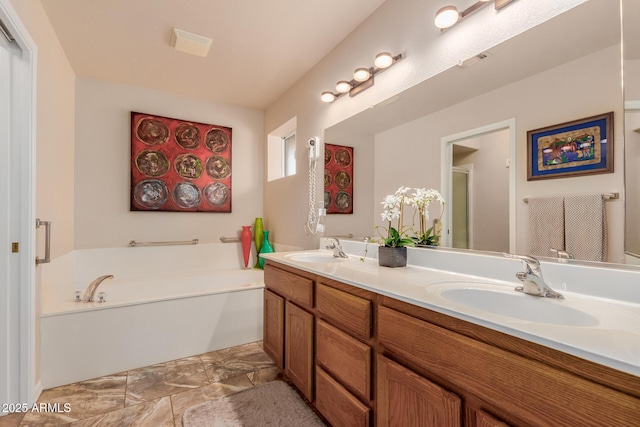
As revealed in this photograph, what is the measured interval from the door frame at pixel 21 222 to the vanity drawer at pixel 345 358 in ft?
5.51

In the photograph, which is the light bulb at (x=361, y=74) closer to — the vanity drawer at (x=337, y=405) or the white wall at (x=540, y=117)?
the white wall at (x=540, y=117)

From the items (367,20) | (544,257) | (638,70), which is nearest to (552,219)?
(544,257)

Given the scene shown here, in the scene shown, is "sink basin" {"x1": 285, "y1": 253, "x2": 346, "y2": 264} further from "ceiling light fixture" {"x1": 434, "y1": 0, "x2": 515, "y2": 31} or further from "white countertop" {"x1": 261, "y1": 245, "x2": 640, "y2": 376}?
"ceiling light fixture" {"x1": 434, "y1": 0, "x2": 515, "y2": 31}

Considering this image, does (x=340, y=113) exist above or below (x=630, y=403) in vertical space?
above

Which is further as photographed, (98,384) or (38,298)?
(98,384)

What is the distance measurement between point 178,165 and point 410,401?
9.95ft

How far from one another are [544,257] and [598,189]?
30cm

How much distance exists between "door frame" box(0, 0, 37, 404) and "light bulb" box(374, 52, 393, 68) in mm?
1983

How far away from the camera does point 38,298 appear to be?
1796 millimetres

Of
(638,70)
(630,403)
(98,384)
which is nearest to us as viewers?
(630,403)

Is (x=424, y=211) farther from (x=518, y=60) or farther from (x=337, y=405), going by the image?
(x=337, y=405)

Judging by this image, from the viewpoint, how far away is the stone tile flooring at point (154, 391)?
1.58 m

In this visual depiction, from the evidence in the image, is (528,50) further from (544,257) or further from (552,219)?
(544,257)

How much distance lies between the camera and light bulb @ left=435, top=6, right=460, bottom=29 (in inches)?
51.8
